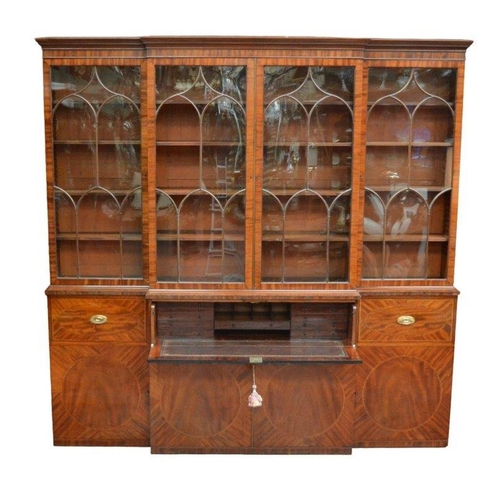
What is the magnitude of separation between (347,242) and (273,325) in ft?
2.38

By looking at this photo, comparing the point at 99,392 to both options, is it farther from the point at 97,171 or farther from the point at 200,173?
the point at 200,173

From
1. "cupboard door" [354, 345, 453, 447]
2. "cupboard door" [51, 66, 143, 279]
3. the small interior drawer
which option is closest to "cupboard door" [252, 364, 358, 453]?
"cupboard door" [354, 345, 453, 447]

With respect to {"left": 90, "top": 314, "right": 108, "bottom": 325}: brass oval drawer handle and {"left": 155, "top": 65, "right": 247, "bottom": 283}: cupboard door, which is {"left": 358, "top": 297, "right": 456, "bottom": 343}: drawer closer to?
{"left": 155, "top": 65, "right": 247, "bottom": 283}: cupboard door

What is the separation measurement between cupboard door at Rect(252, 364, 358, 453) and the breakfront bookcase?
0.04ft

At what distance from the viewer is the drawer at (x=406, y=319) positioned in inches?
157

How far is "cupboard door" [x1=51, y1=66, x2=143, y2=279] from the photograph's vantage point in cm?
386

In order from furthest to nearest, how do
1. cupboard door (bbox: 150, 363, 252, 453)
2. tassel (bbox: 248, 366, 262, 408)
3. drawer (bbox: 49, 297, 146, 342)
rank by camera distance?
drawer (bbox: 49, 297, 146, 342) → cupboard door (bbox: 150, 363, 252, 453) → tassel (bbox: 248, 366, 262, 408)

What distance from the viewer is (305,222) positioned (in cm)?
399

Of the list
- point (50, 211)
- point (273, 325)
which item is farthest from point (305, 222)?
point (50, 211)

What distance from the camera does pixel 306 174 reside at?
155 inches

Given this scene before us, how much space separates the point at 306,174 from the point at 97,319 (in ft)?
5.16

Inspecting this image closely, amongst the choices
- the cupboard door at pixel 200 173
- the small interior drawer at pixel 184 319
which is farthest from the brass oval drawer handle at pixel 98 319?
the cupboard door at pixel 200 173

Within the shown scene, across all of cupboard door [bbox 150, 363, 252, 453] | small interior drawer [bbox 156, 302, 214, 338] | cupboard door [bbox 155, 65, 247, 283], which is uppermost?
cupboard door [bbox 155, 65, 247, 283]

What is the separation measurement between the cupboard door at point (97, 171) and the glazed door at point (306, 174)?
81 centimetres
